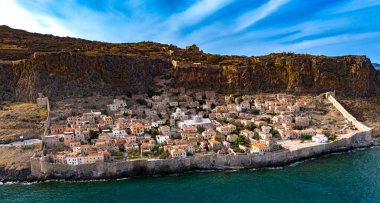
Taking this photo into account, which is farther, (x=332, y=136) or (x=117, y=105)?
(x=117, y=105)

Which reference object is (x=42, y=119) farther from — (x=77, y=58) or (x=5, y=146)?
(x=77, y=58)

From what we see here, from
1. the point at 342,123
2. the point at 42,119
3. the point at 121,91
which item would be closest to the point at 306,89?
the point at 342,123

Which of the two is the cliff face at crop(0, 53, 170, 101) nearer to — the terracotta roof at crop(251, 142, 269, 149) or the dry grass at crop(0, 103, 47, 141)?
the dry grass at crop(0, 103, 47, 141)

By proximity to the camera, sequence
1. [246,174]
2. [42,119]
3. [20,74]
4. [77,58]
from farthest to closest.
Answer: [77,58] → [20,74] → [42,119] → [246,174]

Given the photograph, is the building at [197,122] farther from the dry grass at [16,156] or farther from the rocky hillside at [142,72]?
the dry grass at [16,156]

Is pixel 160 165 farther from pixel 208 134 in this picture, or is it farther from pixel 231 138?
pixel 231 138

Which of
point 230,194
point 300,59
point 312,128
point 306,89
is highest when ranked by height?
point 300,59

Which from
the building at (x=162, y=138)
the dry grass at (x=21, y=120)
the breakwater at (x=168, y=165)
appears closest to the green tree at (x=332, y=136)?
the breakwater at (x=168, y=165)

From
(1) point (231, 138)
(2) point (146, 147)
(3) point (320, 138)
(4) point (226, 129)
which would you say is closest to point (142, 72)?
(4) point (226, 129)

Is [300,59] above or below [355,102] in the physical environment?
above
